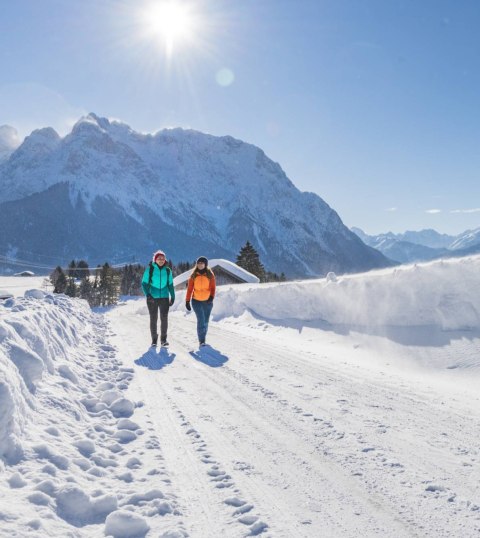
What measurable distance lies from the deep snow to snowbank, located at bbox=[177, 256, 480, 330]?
0.05 m

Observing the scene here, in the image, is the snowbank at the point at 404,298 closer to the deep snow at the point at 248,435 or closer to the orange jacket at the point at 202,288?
the deep snow at the point at 248,435

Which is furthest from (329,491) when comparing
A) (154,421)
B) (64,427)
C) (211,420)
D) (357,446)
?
(64,427)

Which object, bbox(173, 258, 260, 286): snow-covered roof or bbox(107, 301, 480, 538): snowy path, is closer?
bbox(107, 301, 480, 538): snowy path

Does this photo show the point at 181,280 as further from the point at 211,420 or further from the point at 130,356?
the point at 211,420

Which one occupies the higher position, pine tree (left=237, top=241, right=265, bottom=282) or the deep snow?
pine tree (left=237, top=241, right=265, bottom=282)

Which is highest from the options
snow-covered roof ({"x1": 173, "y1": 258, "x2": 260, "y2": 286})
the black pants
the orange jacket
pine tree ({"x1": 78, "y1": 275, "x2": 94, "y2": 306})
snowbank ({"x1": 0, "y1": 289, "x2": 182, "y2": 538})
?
snow-covered roof ({"x1": 173, "y1": 258, "x2": 260, "y2": 286})

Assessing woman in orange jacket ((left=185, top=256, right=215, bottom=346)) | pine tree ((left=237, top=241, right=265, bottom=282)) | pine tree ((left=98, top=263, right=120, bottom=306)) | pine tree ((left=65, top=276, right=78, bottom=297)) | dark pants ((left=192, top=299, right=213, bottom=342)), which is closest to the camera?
dark pants ((left=192, top=299, right=213, bottom=342))

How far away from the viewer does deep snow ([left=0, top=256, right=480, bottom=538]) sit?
2.75 m

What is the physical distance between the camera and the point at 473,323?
799 centimetres

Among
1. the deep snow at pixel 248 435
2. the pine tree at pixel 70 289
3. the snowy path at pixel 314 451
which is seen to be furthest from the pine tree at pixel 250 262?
the snowy path at pixel 314 451

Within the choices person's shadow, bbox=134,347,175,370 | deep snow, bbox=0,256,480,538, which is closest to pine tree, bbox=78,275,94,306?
person's shadow, bbox=134,347,175,370

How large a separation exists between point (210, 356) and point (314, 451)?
5.10m

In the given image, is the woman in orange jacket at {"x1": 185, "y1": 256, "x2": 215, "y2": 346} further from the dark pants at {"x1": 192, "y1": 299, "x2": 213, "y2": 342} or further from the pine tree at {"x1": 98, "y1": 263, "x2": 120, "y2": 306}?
the pine tree at {"x1": 98, "y1": 263, "x2": 120, "y2": 306}

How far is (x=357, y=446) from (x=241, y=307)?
1402 cm
